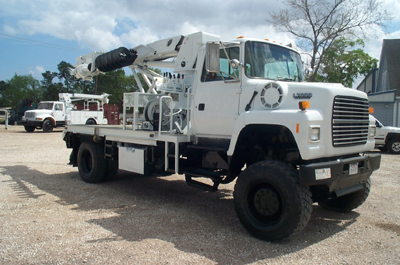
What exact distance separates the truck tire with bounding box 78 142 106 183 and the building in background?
60.6 ft

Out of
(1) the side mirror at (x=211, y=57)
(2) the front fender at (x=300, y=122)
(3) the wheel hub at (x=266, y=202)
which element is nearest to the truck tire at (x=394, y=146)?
(2) the front fender at (x=300, y=122)

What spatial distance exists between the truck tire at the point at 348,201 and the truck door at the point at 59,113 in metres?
22.9

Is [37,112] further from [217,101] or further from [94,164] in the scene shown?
[217,101]

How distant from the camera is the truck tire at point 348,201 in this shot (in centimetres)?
531

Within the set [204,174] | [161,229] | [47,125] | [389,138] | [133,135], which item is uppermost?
[133,135]

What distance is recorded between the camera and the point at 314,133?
13.1 feet

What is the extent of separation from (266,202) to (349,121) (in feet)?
5.30

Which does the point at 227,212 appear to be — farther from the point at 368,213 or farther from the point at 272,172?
the point at 368,213

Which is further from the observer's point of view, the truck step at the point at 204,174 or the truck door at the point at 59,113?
the truck door at the point at 59,113

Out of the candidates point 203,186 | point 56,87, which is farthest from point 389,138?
point 56,87

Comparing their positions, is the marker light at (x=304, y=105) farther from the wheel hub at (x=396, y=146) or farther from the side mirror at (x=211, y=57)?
the wheel hub at (x=396, y=146)

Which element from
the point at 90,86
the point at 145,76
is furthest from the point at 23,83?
the point at 145,76

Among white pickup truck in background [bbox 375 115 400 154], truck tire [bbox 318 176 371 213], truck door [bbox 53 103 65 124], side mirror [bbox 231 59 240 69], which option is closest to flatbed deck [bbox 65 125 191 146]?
side mirror [bbox 231 59 240 69]

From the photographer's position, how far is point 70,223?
196 inches
